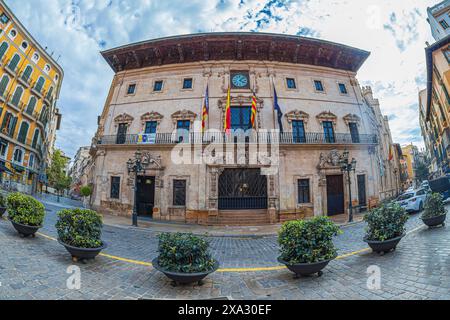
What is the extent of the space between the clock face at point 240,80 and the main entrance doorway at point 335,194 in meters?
9.94

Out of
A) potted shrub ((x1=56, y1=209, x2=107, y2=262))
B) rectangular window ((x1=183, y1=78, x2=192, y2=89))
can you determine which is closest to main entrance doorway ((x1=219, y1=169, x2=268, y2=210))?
rectangular window ((x1=183, y1=78, x2=192, y2=89))

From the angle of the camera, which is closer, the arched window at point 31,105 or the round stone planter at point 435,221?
the round stone planter at point 435,221

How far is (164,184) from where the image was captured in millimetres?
14273

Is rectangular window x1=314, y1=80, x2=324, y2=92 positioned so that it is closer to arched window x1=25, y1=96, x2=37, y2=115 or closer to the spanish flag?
the spanish flag

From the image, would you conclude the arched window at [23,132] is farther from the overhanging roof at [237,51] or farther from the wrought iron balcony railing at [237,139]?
the wrought iron balcony railing at [237,139]

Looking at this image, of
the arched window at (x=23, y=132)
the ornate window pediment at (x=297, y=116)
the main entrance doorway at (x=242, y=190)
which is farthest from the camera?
the arched window at (x=23, y=132)

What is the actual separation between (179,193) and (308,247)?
11498mm

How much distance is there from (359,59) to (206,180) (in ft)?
57.3

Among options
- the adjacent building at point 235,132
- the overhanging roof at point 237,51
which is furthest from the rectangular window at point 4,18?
the adjacent building at point 235,132

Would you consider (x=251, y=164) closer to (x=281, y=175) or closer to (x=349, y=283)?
(x=281, y=175)

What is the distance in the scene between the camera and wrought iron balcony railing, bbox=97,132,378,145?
47.1ft

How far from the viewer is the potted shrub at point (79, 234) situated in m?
4.42

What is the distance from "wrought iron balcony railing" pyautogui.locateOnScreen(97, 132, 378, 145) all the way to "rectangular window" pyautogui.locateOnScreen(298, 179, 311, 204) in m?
3.01
